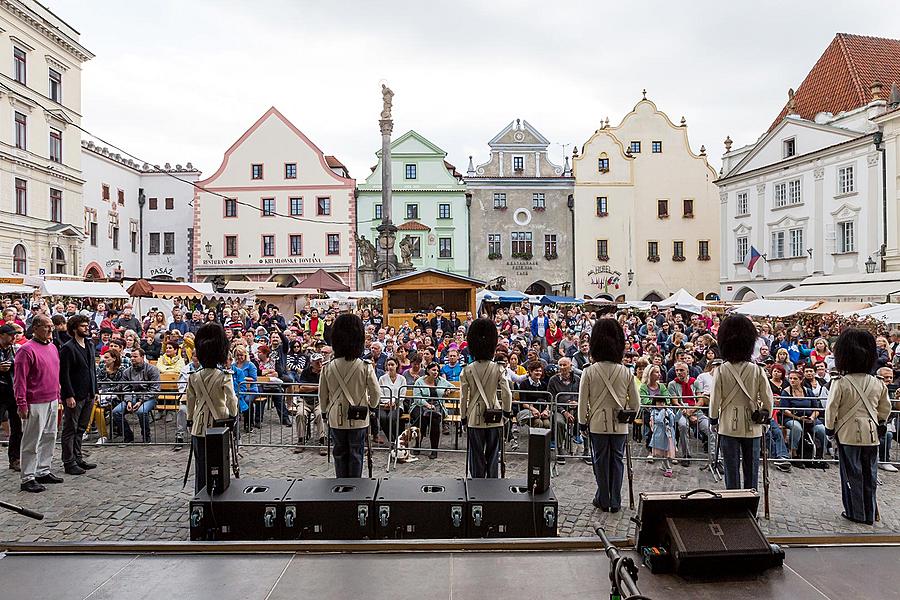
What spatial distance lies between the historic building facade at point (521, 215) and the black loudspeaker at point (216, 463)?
4046cm

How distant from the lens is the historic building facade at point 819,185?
33844 millimetres

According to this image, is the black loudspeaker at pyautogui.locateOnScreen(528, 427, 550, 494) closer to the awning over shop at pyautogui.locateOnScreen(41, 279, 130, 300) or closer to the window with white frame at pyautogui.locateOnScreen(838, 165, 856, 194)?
the awning over shop at pyautogui.locateOnScreen(41, 279, 130, 300)

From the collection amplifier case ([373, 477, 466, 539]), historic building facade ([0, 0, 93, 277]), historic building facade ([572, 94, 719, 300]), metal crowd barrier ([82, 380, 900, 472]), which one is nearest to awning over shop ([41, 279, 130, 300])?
metal crowd barrier ([82, 380, 900, 472])

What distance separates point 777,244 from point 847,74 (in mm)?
10253

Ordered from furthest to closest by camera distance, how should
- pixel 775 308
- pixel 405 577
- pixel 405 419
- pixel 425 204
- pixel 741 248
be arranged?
pixel 425 204
pixel 741 248
pixel 775 308
pixel 405 419
pixel 405 577

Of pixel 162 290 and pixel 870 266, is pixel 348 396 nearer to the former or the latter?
pixel 162 290

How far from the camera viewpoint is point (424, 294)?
24.8 meters

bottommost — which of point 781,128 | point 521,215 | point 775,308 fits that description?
point 775,308

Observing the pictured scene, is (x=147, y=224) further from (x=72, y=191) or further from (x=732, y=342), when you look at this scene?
(x=732, y=342)

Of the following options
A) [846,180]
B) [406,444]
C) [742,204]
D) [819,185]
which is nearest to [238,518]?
[406,444]

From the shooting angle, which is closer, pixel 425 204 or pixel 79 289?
pixel 79 289

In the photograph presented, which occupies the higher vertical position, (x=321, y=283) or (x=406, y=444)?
(x=321, y=283)

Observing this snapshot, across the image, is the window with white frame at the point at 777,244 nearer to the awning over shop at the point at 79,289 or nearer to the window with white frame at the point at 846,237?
the window with white frame at the point at 846,237

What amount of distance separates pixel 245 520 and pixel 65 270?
126 feet
